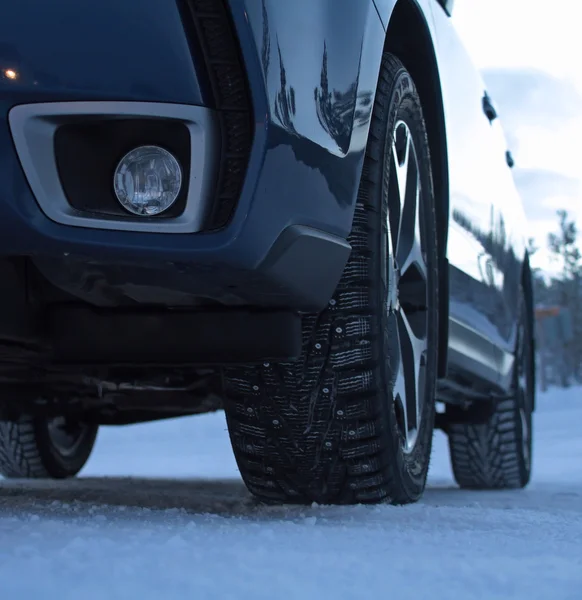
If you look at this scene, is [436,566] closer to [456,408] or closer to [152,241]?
[152,241]

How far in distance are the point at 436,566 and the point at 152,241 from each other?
69cm

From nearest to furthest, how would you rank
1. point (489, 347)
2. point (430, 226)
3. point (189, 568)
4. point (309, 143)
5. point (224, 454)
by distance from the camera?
1. point (189, 568)
2. point (309, 143)
3. point (430, 226)
4. point (489, 347)
5. point (224, 454)

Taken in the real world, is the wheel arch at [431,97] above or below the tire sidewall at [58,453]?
above

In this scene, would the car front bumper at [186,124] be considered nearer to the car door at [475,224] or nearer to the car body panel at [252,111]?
the car body panel at [252,111]

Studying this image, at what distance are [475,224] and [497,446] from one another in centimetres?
120

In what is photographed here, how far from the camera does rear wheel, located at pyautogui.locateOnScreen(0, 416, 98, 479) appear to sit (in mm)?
3840

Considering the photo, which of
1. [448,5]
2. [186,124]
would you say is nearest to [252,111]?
[186,124]

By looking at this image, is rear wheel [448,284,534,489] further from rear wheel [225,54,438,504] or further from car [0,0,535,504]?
rear wheel [225,54,438,504]

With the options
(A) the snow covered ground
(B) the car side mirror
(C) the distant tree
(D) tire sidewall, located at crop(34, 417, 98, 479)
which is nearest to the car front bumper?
(A) the snow covered ground

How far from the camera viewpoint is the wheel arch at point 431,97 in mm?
2453

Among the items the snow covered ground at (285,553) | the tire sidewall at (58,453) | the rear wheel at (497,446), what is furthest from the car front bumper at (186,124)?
the rear wheel at (497,446)

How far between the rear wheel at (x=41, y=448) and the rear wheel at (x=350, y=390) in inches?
73.4

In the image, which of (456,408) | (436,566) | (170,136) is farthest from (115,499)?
(456,408)

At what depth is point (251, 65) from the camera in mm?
1621
